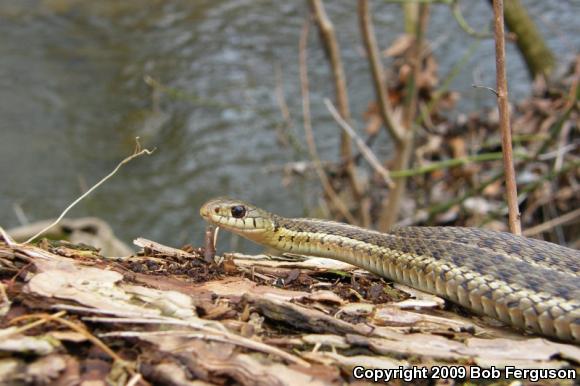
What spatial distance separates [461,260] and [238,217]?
141 centimetres

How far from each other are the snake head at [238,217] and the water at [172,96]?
3.93 metres

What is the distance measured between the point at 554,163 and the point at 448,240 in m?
3.77

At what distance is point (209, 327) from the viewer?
8.75 ft

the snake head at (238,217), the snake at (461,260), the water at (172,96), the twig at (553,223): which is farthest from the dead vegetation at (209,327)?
the water at (172,96)

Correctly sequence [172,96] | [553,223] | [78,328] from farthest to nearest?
[172,96] < [553,223] < [78,328]

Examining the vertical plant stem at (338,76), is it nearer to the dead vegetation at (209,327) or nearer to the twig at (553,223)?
the twig at (553,223)

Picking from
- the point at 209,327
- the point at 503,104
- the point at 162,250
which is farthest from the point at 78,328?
the point at 503,104

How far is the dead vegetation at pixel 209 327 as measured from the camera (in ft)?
8.06

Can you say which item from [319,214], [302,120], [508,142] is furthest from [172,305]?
[302,120]

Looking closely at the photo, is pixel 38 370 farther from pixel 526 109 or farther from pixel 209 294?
pixel 526 109

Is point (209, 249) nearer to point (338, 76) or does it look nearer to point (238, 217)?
point (238, 217)

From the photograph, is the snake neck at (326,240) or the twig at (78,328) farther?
the snake neck at (326,240)

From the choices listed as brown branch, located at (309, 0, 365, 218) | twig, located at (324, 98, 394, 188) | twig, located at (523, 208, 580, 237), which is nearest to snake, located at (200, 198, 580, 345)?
twig, located at (324, 98, 394, 188)

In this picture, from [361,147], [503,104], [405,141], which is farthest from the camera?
[405,141]
